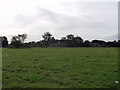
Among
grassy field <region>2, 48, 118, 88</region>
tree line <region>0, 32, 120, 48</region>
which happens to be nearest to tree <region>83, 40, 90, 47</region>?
tree line <region>0, 32, 120, 48</region>

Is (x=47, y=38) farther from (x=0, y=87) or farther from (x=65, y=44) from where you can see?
(x=0, y=87)

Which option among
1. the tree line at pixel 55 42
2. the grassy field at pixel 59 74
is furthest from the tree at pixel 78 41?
the grassy field at pixel 59 74

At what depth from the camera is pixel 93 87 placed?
30.5 feet

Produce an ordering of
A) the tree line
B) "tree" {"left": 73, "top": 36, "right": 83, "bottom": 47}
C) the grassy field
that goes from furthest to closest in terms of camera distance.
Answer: "tree" {"left": 73, "top": 36, "right": 83, "bottom": 47}
the tree line
the grassy field

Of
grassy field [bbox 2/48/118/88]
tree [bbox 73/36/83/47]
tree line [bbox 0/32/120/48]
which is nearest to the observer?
grassy field [bbox 2/48/118/88]

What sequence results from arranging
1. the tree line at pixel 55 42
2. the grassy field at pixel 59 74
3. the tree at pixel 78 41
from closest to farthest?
the grassy field at pixel 59 74
the tree line at pixel 55 42
the tree at pixel 78 41

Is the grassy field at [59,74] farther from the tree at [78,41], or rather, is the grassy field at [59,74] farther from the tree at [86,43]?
the tree at [78,41]

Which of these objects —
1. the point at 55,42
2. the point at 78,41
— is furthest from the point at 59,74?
the point at 55,42

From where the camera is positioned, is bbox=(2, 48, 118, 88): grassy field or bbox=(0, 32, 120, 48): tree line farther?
bbox=(0, 32, 120, 48): tree line

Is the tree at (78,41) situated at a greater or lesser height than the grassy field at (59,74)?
greater

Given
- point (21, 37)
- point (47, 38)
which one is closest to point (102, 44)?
point (47, 38)

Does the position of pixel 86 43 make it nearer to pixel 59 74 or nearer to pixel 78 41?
pixel 78 41

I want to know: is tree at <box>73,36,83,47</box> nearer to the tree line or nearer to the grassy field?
the tree line

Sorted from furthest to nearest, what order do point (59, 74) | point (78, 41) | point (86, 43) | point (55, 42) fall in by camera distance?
point (55, 42)
point (78, 41)
point (86, 43)
point (59, 74)
